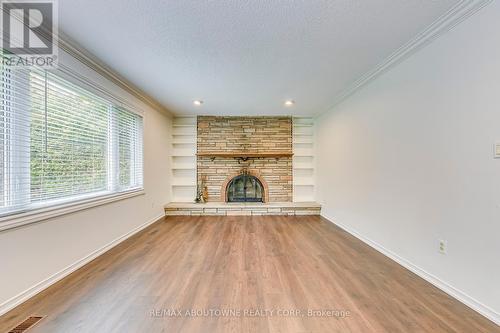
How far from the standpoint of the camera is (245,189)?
535cm

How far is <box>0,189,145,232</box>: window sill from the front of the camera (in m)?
1.60

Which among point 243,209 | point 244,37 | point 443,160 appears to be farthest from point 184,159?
point 443,160

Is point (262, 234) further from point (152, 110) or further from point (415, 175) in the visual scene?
point (152, 110)

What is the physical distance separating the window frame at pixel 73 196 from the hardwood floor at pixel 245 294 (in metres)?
0.68

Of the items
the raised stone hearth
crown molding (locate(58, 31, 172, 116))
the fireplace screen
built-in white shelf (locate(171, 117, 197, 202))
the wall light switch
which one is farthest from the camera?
the fireplace screen

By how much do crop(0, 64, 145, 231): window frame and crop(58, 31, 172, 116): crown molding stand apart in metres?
0.19

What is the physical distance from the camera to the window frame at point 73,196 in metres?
1.63

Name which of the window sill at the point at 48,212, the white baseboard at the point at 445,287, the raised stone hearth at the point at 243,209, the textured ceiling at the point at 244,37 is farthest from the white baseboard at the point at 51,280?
the white baseboard at the point at 445,287

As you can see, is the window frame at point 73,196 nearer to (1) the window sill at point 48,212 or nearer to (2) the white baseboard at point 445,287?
(1) the window sill at point 48,212

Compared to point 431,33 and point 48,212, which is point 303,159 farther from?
point 48,212

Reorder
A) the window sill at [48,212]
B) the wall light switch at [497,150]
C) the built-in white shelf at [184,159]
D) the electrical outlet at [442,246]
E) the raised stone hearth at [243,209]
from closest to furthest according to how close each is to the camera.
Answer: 1. the wall light switch at [497,150]
2. the window sill at [48,212]
3. the electrical outlet at [442,246]
4. the raised stone hearth at [243,209]
5. the built-in white shelf at [184,159]

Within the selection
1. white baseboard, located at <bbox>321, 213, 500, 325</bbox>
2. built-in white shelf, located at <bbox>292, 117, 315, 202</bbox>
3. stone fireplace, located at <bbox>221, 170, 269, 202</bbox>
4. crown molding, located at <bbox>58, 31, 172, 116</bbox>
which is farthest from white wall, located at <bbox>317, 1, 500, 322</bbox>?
crown molding, located at <bbox>58, 31, 172, 116</bbox>

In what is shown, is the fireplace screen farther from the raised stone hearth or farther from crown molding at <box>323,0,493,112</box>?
crown molding at <box>323,0,493,112</box>

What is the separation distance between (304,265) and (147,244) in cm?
218
